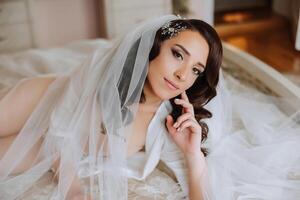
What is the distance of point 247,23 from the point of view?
4.27 metres

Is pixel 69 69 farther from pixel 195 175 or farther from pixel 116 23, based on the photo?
pixel 116 23

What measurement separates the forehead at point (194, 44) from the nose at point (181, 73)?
0.15 feet

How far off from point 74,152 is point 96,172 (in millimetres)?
91

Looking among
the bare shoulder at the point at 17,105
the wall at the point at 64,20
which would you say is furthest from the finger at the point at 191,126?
the wall at the point at 64,20

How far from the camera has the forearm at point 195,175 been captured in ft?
3.94

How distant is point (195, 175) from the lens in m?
1.25

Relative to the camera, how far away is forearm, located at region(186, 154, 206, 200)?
120 centimetres

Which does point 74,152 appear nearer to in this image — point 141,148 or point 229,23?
point 141,148

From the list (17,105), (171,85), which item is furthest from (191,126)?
(17,105)

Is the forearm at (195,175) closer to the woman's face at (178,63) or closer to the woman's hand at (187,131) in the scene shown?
→ the woman's hand at (187,131)

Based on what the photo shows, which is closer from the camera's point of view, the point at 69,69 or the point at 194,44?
the point at 194,44

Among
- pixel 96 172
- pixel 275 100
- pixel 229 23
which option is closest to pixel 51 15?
pixel 229 23

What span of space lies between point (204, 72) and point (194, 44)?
122mm

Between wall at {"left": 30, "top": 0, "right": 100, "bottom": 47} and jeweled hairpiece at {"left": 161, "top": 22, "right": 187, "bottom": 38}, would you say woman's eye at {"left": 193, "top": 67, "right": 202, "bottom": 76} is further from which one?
wall at {"left": 30, "top": 0, "right": 100, "bottom": 47}
